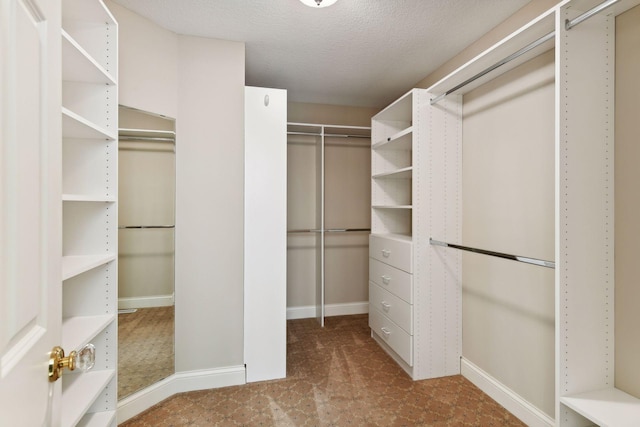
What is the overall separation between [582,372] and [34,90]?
2101 mm

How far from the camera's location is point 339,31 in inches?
88.7

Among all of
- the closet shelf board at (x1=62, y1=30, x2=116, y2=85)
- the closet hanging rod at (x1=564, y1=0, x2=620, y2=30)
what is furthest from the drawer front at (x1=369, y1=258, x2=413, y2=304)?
the closet shelf board at (x1=62, y1=30, x2=116, y2=85)

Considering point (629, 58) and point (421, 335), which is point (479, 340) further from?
point (629, 58)

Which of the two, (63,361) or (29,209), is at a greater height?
(29,209)

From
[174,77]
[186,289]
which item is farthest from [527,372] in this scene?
[174,77]

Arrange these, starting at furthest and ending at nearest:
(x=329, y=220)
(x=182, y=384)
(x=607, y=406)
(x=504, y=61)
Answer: (x=329, y=220) < (x=182, y=384) < (x=504, y=61) < (x=607, y=406)

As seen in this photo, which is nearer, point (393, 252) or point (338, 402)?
point (338, 402)

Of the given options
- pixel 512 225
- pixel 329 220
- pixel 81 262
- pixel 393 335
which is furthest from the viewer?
pixel 329 220

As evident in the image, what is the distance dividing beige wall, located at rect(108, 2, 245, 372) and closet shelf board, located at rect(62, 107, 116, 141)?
0.75 meters

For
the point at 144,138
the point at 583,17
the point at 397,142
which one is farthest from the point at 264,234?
the point at 583,17

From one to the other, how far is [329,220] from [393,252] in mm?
1309

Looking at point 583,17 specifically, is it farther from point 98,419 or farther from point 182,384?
point 182,384

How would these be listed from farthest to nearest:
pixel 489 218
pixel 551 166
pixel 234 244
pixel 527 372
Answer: pixel 234 244 → pixel 489 218 → pixel 527 372 → pixel 551 166

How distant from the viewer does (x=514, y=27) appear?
2.04m
